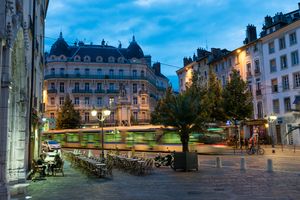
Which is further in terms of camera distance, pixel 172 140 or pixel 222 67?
pixel 222 67

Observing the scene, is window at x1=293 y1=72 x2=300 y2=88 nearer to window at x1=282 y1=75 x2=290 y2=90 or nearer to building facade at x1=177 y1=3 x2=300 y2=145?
building facade at x1=177 y1=3 x2=300 y2=145

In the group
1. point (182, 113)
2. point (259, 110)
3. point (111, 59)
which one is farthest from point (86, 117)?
point (182, 113)

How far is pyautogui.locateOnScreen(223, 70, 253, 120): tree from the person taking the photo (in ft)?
120

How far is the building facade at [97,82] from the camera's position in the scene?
238ft

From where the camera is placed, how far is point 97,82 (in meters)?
75.4

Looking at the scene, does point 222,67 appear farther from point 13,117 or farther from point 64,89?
point 13,117

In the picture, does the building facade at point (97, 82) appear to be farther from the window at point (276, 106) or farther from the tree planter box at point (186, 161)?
the tree planter box at point (186, 161)

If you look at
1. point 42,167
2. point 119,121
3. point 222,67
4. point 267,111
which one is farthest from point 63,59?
point 42,167

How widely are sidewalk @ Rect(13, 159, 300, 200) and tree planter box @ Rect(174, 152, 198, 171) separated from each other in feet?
8.33

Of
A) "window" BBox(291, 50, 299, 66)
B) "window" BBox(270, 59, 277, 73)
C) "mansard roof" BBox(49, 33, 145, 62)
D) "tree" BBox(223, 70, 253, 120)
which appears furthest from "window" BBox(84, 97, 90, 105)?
"window" BBox(291, 50, 299, 66)

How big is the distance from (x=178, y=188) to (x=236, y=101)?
86.9 ft

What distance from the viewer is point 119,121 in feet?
229

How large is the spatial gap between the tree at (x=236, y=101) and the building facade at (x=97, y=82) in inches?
1371

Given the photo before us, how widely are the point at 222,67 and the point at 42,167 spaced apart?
142 feet
